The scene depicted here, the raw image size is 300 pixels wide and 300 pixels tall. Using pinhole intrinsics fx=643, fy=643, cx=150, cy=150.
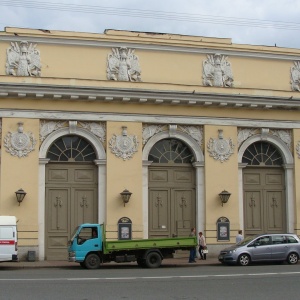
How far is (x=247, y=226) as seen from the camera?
3017 cm

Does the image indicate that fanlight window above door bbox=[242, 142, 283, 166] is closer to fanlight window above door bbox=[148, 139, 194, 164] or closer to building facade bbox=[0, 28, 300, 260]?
building facade bbox=[0, 28, 300, 260]

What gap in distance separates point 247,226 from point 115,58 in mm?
9930

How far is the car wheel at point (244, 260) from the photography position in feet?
82.5

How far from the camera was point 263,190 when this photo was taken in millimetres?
30609

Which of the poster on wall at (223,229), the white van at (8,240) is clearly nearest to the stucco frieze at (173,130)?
the poster on wall at (223,229)

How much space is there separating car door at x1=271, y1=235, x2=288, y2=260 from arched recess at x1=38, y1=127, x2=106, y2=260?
745 cm

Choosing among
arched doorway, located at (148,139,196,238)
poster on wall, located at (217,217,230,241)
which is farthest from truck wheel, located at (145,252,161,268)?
poster on wall, located at (217,217,230,241)

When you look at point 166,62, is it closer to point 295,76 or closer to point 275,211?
point 295,76

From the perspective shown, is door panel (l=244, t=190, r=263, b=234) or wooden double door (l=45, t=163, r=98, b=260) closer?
wooden double door (l=45, t=163, r=98, b=260)

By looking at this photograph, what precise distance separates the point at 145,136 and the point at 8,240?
8215mm

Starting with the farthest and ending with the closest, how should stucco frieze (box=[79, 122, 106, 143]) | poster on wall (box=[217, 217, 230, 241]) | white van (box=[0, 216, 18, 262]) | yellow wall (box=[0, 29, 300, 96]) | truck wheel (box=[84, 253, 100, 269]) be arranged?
poster on wall (box=[217, 217, 230, 241]) → yellow wall (box=[0, 29, 300, 96]) → stucco frieze (box=[79, 122, 106, 143]) → truck wheel (box=[84, 253, 100, 269]) → white van (box=[0, 216, 18, 262])

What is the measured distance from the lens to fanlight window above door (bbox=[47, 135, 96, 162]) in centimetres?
2827

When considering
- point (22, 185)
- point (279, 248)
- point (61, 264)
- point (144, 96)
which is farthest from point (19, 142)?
point (279, 248)

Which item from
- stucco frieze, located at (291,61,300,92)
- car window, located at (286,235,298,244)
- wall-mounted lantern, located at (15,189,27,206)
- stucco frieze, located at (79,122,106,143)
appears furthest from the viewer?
stucco frieze, located at (291,61,300,92)
